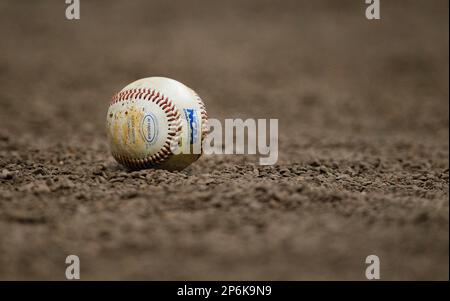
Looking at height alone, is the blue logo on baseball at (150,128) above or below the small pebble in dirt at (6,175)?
above

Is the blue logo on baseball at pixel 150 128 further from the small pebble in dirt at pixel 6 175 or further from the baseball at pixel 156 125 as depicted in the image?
the small pebble in dirt at pixel 6 175

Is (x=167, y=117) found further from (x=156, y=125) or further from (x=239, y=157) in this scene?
(x=239, y=157)

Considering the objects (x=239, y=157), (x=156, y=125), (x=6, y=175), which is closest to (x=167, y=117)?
(x=156, y=125)

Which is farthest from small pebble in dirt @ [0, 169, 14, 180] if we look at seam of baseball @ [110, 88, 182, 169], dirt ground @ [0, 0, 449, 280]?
seam of baseball @ [110, 88, 182, 169]

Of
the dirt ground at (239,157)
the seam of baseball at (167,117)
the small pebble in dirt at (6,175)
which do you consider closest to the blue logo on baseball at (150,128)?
the seam of baseball at (167,117)

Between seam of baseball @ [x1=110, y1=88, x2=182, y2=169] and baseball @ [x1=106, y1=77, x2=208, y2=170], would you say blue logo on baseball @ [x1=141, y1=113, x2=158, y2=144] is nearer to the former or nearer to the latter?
baseball @ [x1=106, y1=77, x2=208, y2=170]

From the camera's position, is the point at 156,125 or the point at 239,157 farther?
the point at 239,157
